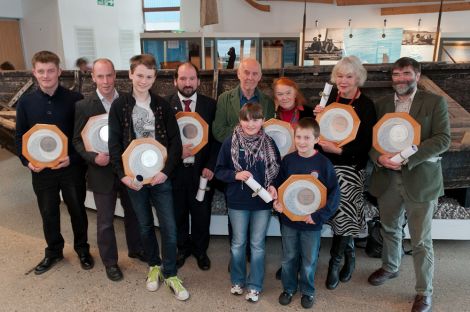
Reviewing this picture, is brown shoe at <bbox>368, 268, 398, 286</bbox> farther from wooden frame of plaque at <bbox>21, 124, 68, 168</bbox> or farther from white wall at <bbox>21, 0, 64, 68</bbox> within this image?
white wall at <bbox>21, 0, 64, 68</bbox>

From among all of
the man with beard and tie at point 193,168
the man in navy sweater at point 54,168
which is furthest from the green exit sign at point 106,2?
the man with beard and tie at point 193,168

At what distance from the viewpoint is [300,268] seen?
7.97ft

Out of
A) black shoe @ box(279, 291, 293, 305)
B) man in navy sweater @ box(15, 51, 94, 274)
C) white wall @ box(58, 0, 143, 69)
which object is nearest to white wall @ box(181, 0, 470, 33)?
white wall @ box(58, 0, 143, 69)

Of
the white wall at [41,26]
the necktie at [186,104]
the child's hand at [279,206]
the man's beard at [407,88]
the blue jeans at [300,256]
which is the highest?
the white wall at [41,26]

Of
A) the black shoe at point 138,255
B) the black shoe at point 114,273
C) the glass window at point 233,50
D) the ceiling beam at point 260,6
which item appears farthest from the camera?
the ceiling beam at point 260,6

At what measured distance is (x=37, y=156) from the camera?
8.21 feet

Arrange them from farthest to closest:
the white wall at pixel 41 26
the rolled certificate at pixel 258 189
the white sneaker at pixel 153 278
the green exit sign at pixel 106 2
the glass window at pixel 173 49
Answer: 1. the green exit sign at pixel 106 2
2. the white wall at pixel 41 26
3. the glass window at pixel 173 49
4. the white sneaker at pixel 153 278
5. the rolled certificate at pixel 258 189

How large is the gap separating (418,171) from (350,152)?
0.41m

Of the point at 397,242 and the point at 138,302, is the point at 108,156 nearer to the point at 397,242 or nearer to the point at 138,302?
the point at 138,302

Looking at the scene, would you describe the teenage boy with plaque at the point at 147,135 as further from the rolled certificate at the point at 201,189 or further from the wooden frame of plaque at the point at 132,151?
the rolled certificate at the point at 201,189

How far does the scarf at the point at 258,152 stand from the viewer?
86.9 inches

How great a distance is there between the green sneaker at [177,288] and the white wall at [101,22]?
7.36 metres

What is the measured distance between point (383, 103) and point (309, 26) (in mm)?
5850

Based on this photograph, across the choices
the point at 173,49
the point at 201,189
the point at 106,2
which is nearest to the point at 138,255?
the point at 201,189
